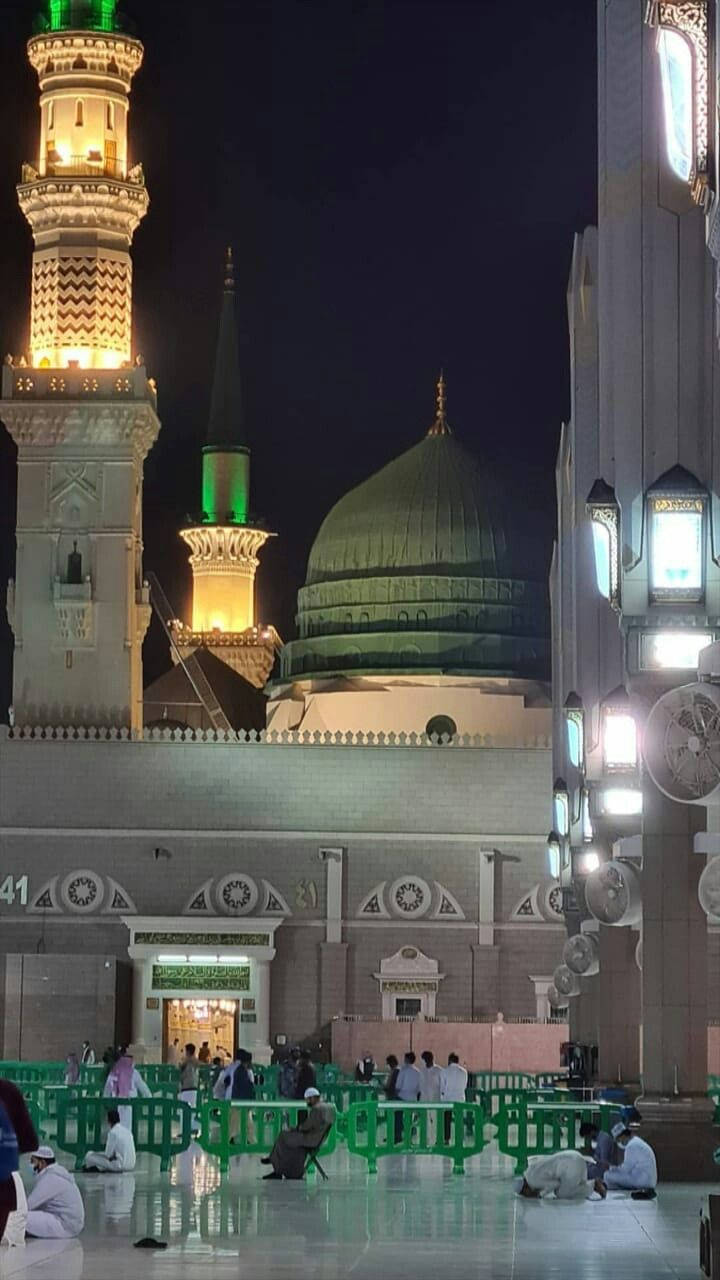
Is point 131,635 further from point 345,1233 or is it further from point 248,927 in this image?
point 345,1233

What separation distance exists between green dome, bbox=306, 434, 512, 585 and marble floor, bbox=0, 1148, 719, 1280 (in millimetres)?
33476

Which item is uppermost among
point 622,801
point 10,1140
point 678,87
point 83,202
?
point 83,202

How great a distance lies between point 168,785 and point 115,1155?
2347cm

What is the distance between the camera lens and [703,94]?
54.8ft

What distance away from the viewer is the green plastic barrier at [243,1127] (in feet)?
66.7

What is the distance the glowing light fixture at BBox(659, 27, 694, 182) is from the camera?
55.4 ft

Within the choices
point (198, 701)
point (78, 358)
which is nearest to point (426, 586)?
point (198, 701)

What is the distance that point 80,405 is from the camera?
4603 centimetres

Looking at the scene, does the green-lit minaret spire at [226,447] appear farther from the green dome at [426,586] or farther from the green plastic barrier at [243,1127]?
the green plastic barrier at [243,1127]

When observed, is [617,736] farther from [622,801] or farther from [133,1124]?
[133,1124]

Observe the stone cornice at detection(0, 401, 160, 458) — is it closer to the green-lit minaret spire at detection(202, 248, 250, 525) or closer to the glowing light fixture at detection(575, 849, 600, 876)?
the green-lit minaret spire at detection(202, 248, 250, 525)

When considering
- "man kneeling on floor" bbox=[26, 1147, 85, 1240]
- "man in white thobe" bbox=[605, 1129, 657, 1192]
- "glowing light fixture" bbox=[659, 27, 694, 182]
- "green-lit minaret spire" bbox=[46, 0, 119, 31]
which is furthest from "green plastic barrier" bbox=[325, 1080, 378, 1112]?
"green-lit minaret spire" bbox=[46, 0, 119, 31]

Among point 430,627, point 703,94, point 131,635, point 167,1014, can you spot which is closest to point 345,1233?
point 703,94

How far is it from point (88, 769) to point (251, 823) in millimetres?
2926
